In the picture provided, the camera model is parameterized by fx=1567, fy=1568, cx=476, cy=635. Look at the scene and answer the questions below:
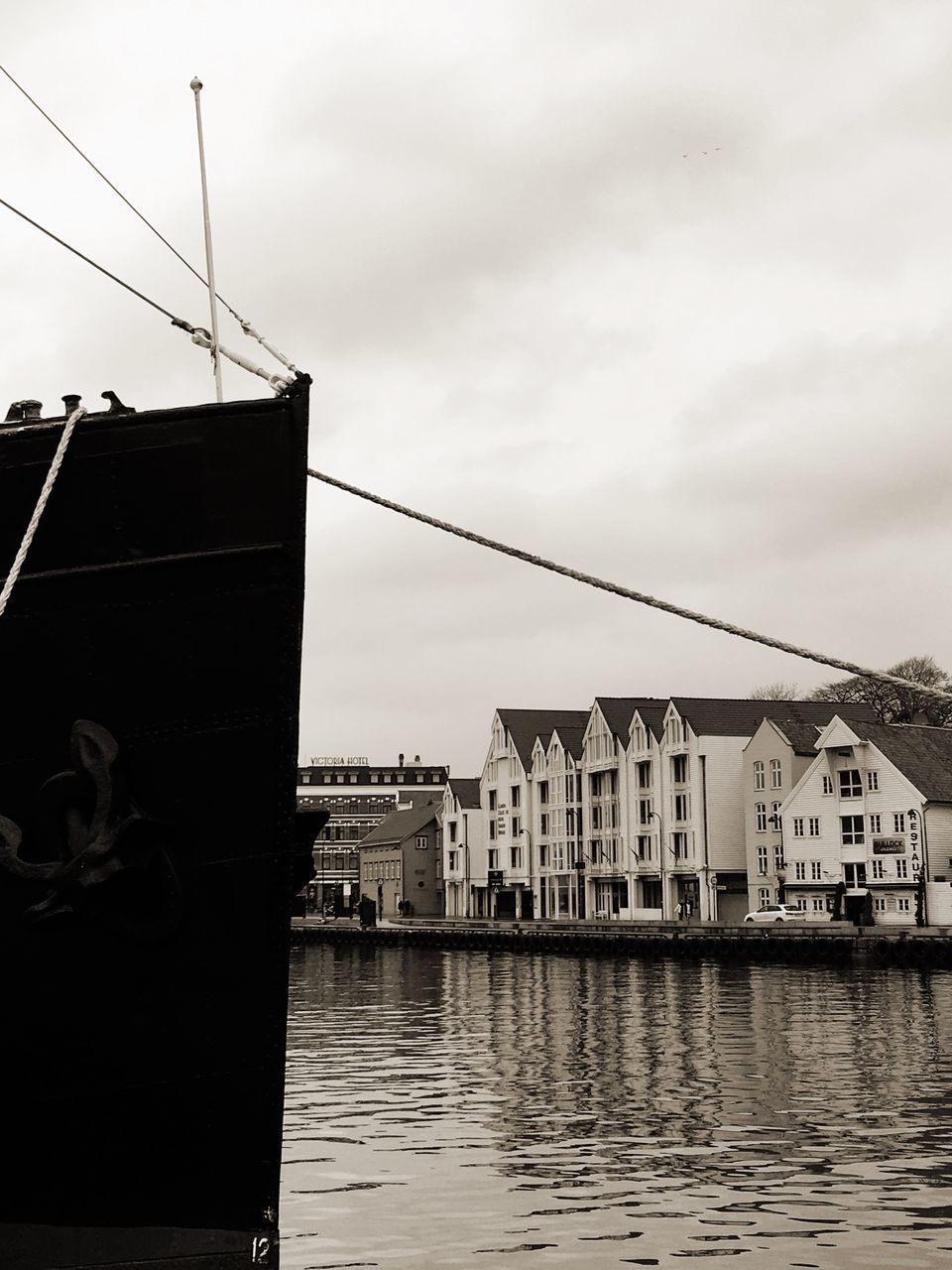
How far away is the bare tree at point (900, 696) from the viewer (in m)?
85.0

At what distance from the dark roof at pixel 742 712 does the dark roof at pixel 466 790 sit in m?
29.8

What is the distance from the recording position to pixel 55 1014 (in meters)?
8.11

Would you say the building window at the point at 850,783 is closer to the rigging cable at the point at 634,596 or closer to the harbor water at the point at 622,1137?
the harbor water at the point at 622,1137

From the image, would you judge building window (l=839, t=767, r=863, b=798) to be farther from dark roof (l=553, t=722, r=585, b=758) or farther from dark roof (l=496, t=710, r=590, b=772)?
dark roof (l=496, t=710, r=590, b=772)

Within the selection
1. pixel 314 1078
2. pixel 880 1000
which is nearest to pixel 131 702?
pixel 314 1078

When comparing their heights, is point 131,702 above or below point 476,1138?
above

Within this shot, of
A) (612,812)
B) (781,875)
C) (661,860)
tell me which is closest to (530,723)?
Result: (612,812)

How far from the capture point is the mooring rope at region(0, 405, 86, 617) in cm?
765

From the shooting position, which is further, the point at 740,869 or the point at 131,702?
the point at 740,869

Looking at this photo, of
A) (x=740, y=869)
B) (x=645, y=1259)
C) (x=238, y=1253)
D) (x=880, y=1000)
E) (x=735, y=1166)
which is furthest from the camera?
(x=740, y=869)

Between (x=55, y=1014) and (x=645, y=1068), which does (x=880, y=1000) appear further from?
(x=55, y=1014)

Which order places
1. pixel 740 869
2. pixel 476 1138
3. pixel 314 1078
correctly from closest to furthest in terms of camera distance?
1. pixel 476 1138
2. pixel 314 1078
3. pixel 740 869

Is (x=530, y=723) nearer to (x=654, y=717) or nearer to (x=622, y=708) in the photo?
(x=622, y=708)

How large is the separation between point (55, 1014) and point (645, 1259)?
5.50 m
